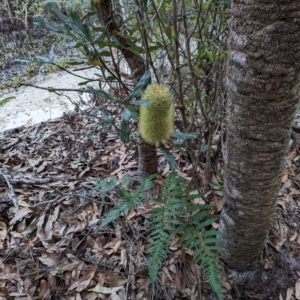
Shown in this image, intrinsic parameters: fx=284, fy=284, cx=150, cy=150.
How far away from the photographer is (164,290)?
1.03 meters

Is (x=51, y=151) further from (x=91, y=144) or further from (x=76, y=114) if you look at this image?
(x=76, y=114)

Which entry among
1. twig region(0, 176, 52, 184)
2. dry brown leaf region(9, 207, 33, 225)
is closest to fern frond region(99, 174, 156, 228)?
dry brown leaf region(9, 207, 33, 225)

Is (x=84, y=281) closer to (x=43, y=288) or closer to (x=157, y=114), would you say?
A: (x=43, y=288)

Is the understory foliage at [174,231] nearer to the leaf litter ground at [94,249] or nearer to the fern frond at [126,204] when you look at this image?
the fern frond at [126,204]

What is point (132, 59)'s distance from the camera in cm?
109

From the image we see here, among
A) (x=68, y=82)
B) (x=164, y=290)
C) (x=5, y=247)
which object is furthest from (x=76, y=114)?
(x=68, y=82)

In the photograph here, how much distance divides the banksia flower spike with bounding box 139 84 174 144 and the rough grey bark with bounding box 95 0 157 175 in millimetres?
208

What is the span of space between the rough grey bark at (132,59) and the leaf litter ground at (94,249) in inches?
5.2

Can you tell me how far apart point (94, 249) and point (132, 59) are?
76 centimetres

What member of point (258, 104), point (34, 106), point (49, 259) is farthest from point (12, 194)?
point (34, 106)

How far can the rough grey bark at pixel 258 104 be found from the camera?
606 mm

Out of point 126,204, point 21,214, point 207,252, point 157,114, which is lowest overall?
point 21,214

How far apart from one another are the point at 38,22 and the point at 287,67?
680 millimetres

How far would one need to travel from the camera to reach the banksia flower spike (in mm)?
833
